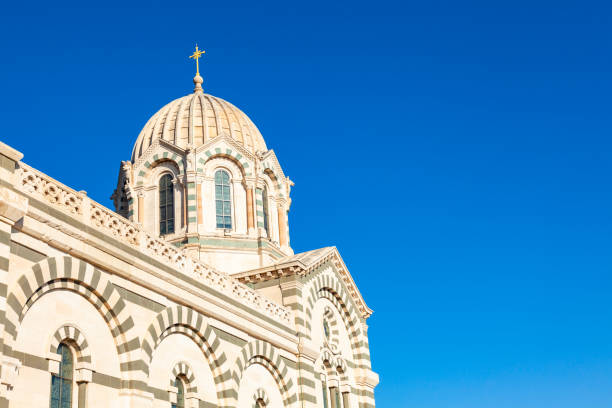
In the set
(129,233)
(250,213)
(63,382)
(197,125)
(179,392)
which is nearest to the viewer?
(63,382)

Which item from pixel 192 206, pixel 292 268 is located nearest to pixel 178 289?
pixel 292 268

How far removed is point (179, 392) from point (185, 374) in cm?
55

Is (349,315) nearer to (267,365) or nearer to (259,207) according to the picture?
(259,207)

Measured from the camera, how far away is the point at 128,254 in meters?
22.1

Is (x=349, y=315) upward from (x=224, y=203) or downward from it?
downward

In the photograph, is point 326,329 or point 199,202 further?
point 199,202

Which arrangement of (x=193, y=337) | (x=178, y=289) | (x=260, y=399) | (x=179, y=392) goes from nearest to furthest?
(x=179, y=392) → (x=178, y=289) → (x=193, y=337) → (x=260, y=399)

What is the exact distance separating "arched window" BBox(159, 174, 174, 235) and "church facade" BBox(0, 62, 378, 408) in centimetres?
6

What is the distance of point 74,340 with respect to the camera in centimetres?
1988

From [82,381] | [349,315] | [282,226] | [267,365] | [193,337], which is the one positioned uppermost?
[282,226]

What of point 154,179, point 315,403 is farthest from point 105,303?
point 154,179

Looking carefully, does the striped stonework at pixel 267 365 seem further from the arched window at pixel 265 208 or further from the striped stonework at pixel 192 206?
the arched window at pixel 265 208

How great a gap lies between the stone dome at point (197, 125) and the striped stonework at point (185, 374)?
49.4 feet

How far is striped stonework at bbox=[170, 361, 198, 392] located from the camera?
23414mm
